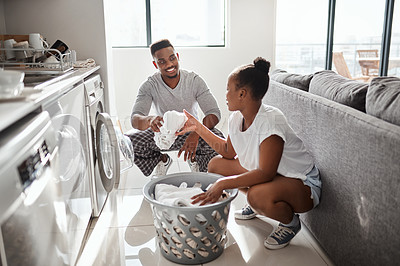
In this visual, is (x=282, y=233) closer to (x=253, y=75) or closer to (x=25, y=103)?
(x=253, y=75)

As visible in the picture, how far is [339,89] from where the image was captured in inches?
74.4

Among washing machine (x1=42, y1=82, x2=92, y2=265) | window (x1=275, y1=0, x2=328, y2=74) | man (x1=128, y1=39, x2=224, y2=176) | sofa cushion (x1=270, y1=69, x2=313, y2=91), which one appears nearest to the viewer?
washing machine (x1=42, y1=82, x2=92, y2=265)

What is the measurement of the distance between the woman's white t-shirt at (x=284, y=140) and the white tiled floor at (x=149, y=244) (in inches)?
15.2

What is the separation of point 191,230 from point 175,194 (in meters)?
0.22

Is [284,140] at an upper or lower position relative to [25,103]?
lower

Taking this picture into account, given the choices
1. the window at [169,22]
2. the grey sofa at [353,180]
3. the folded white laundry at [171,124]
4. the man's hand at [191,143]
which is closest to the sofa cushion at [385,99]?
the grey sofa at [353,180]

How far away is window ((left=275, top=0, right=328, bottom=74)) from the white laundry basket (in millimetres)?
4199

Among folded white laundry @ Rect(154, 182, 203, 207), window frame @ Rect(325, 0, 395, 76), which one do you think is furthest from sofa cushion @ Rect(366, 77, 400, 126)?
window frame @ Rect(325, 0, 395, 76)

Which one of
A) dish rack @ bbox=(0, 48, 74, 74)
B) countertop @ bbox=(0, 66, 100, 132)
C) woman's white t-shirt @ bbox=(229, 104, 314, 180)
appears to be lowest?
woman's white t-shirt @ bbox=(229, 104, 314, 180)

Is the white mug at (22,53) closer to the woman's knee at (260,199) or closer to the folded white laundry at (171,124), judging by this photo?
the folded white laundry at (171,124)

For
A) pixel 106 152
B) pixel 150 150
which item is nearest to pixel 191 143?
pixel 150 150

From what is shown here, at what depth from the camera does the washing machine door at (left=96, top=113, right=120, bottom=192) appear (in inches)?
79.4

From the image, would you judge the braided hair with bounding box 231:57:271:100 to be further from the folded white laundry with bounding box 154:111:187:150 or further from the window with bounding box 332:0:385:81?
the window with bounding box 332:0:385:81

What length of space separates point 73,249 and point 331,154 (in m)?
1.23
